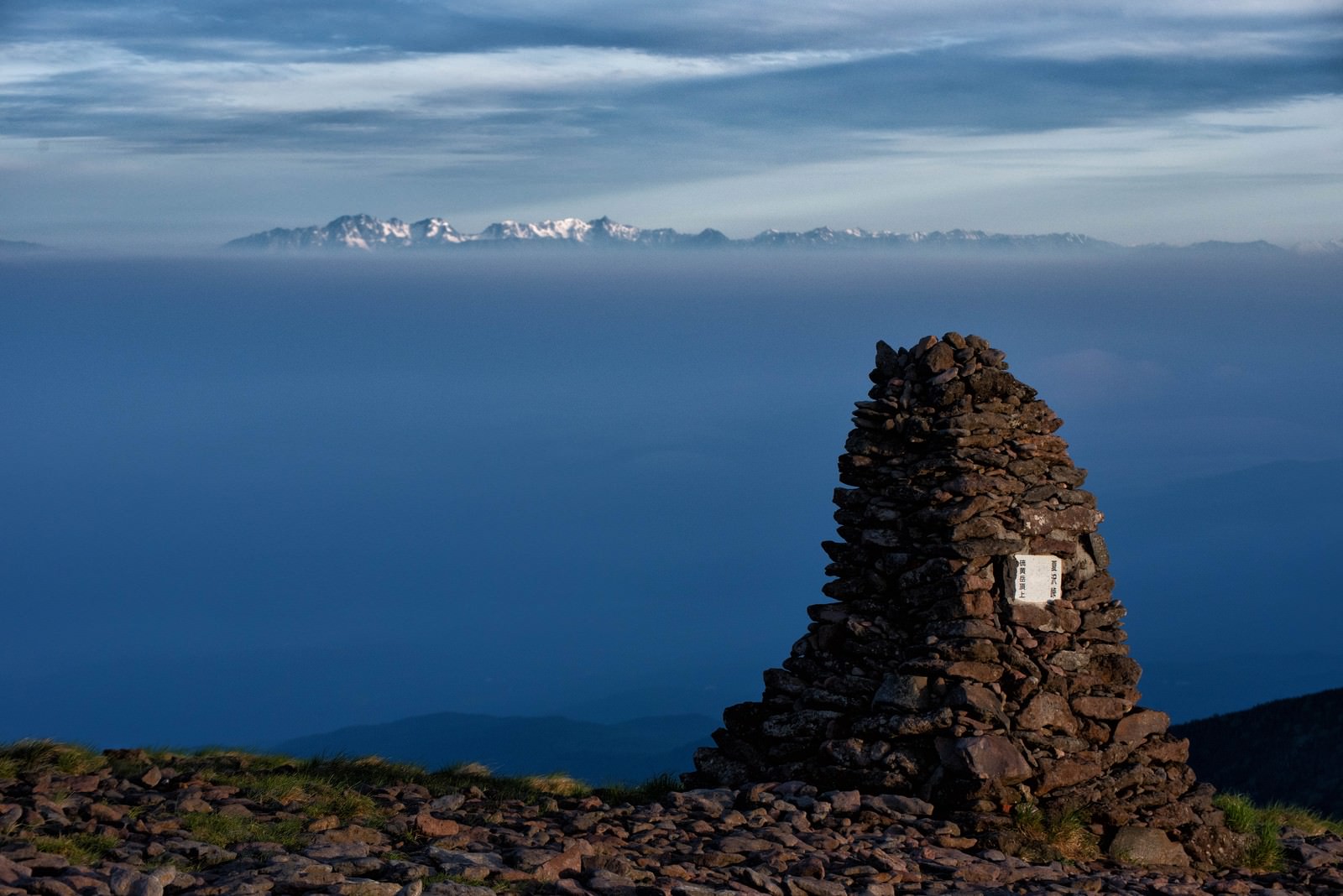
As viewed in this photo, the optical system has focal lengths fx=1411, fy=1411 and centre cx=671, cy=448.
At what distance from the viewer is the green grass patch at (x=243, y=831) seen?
35.4 feet

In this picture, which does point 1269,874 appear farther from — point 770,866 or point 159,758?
point 159,758

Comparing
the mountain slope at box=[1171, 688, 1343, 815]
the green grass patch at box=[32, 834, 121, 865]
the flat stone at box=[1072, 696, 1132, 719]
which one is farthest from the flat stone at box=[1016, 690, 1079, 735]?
the mountain slope at box=[1171, 688, 1343, 815]

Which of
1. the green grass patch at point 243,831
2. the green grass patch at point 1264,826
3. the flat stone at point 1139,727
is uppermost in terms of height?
the flat stone at point 1139,727

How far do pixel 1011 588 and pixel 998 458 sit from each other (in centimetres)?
142

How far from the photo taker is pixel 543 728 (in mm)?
198500

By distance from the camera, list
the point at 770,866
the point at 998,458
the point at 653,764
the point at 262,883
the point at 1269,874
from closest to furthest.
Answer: the point at 262,883 < the point at 770,866 < the point at 1269,874 < the point at 998,458 < the point at 653,764

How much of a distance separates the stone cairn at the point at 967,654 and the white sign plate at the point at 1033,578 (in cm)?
8

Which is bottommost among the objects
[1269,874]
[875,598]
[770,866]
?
[1269,874]

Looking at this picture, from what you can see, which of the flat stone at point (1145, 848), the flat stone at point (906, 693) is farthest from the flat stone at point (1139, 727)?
the flat stone at point (906, 693)

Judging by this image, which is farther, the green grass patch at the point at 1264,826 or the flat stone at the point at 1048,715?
the green grass patch at the point at 1264,826

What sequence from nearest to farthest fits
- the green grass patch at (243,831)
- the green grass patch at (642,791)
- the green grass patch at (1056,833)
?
the green grass patch at (243,831)
the green grass patch at (1056,833)
the green grass patch at (642,791)

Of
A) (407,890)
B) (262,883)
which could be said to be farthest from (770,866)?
(262,883)

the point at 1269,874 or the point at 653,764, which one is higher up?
the point at 1269,874

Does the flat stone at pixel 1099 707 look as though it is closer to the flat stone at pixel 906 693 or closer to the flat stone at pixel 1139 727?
the flat stone at pixel 1139 727
